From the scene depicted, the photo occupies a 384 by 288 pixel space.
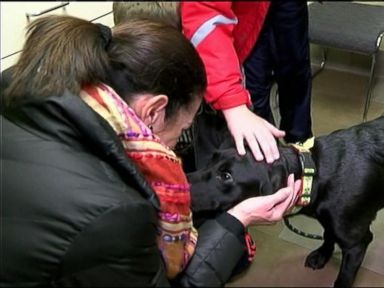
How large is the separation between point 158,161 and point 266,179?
0.29 metres

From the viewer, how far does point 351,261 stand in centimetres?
114

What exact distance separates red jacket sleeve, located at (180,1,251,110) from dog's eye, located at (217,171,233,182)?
0.13m

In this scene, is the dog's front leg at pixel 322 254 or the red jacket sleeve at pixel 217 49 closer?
the red jacket sleeve at pixel 217 49

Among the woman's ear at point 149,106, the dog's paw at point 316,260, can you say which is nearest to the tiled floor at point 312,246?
the dog's paw at point 316,260

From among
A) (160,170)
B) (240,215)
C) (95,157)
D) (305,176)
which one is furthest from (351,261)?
(95,157)

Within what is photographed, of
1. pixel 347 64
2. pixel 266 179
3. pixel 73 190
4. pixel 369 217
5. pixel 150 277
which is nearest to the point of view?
pixel 73 190

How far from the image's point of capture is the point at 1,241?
72 centimetres

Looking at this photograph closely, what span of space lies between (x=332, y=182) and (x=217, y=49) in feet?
1.19

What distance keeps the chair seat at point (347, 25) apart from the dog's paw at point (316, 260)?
0.65 meters

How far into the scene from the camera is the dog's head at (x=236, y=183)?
3.30 feet

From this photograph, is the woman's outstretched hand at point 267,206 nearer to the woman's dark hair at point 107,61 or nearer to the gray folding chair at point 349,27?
the woman's dark hair at point 107,61

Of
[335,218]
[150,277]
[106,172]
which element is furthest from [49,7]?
[335,218]

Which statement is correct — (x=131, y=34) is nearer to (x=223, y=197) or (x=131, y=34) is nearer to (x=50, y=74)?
(x=50, y=74)

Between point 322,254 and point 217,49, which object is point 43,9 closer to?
point 217,49
